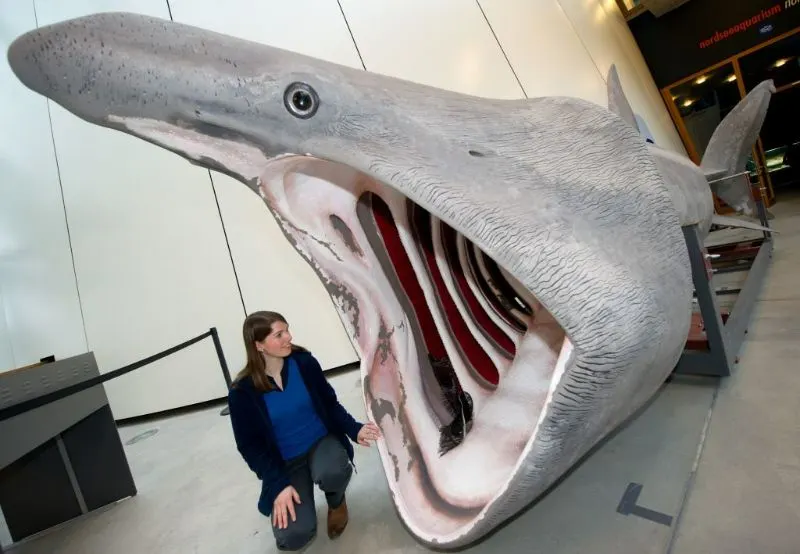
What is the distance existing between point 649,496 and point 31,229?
5.36m

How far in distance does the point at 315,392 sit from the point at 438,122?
3.44ft

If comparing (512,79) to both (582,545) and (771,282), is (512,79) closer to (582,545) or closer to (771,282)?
(771,282)

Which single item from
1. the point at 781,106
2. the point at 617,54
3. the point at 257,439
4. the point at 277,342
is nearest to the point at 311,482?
the point at 257,439

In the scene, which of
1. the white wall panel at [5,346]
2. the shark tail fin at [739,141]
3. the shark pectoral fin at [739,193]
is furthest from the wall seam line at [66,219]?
the shark pectoral fin at [739,193]

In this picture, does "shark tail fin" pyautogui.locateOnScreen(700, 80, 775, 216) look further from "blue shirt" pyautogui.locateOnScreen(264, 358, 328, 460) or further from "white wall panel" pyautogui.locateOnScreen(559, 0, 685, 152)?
"blue shirt" pyautogui.locateOnScreen(264, 358, 328, 460)

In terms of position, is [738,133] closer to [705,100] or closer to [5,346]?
[705,100]

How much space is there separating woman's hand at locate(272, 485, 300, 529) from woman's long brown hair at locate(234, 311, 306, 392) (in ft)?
1.02

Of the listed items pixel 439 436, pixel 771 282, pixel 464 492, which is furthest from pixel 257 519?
pixel 771 282

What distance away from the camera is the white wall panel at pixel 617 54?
5.10m

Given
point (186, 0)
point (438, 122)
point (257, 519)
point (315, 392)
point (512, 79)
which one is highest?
point (186, 0)

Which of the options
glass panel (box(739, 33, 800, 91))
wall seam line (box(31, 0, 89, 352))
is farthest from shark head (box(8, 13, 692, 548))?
glass panel (box(739, 33, 800, 91))

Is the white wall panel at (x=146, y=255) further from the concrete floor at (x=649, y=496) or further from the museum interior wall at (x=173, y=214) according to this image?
the concrete floor at (x=649, y=496)

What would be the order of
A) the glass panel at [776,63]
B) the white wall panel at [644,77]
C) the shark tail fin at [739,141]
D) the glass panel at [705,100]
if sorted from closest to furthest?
the shark tail fin at [739,141], the glass panel at [776,63], the white wall panel at [644,77], the glass panel at [705,100]

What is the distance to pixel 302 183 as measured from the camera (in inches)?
38.6
